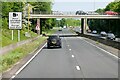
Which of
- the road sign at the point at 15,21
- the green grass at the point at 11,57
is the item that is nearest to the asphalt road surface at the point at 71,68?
the green grass at the point at 11,57

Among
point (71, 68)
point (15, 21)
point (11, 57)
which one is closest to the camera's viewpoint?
point (71, 68)

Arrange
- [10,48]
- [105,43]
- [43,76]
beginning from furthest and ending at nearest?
[105,43]
[10,48]
[43,76]

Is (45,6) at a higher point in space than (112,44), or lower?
higher

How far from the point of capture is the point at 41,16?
97938 mm

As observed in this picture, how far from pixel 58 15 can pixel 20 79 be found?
84.2 metres

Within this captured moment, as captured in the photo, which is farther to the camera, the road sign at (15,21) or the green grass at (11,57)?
the road sign at (15,21)

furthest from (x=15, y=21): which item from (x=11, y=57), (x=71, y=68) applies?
(x=71, y=68)

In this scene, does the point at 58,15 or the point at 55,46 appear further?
the point at 58,15

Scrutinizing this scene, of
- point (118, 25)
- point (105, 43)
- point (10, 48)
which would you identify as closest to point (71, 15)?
point (118, 25)

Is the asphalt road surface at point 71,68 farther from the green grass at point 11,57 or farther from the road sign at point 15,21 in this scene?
the road sign at point 15,21

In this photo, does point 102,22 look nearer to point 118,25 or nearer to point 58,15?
point 118,25

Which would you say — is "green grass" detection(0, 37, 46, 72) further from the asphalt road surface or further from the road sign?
the road sign

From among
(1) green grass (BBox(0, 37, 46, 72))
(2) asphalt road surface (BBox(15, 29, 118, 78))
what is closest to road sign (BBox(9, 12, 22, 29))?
(1) green grass (BBox(0, 37, 46, 72))

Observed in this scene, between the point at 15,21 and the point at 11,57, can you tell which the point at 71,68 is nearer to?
the point at 11,57
